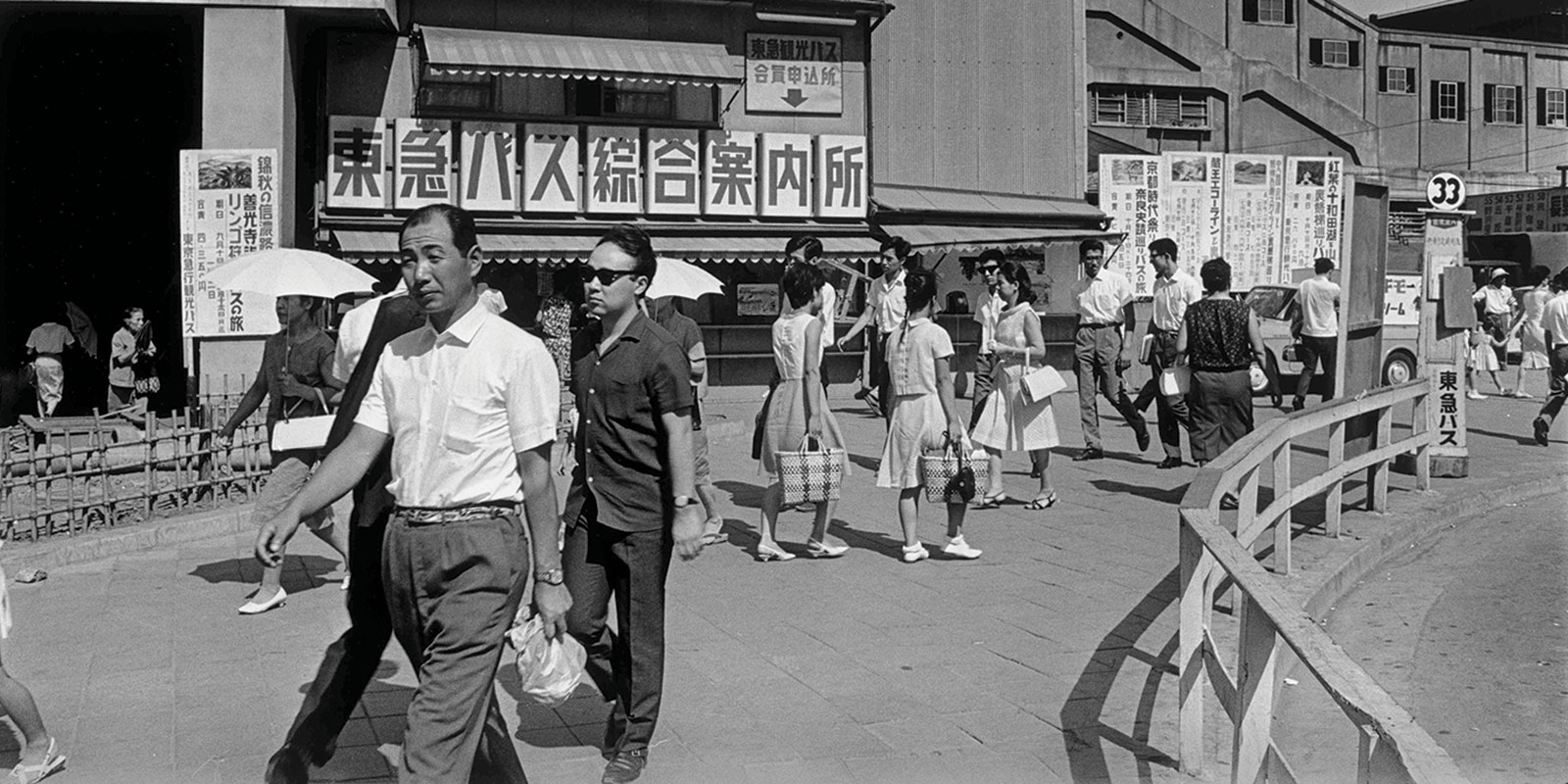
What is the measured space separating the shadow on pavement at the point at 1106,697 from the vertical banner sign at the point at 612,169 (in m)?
12.9

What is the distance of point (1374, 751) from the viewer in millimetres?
2666

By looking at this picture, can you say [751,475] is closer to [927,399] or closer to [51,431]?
[927,399]

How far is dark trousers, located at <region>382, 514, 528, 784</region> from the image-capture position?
13.1 feet

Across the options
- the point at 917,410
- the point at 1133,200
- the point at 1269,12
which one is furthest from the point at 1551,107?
the point at 917,410

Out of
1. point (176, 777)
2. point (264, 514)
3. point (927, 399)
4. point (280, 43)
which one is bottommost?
point (176, 777)

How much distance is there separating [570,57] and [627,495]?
1423 centimetres

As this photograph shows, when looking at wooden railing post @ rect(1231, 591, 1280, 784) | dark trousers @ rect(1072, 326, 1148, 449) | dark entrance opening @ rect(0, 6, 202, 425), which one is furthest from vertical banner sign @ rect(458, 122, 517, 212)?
wooden railing post @ rect(1231, 591, 1280, 784)

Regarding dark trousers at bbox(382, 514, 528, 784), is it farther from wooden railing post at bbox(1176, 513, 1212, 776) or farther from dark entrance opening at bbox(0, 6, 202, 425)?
dark entrance opening at bbox(0, 6, 202, 425)

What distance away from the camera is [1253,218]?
2625 cm

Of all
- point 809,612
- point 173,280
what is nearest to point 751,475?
point 809,612

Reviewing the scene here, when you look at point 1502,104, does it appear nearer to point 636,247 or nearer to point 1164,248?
point 1164,248

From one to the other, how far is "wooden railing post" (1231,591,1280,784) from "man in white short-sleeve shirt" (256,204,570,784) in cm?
193

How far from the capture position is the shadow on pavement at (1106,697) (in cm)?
518

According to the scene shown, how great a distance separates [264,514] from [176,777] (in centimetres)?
292
